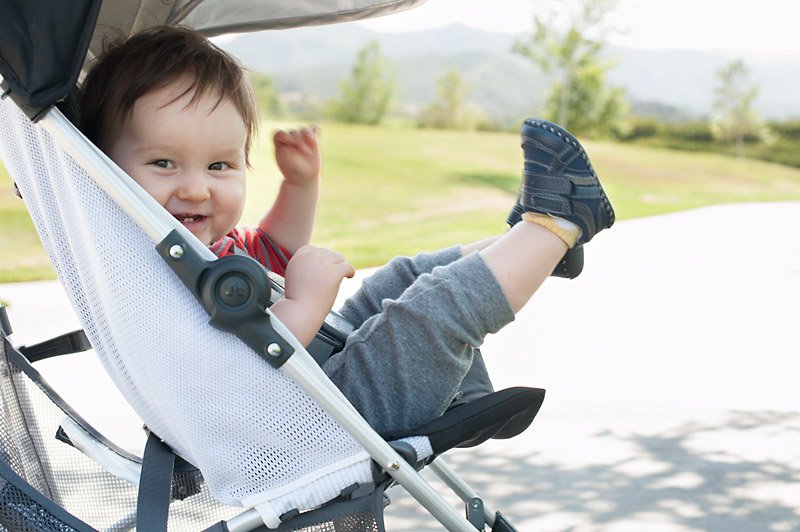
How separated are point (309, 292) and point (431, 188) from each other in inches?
586

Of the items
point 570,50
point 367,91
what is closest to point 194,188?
point 570,50

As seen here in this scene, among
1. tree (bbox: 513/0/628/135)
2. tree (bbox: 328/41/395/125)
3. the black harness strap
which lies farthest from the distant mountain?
the black harness strap

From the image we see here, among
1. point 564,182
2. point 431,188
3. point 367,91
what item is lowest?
point 564,182

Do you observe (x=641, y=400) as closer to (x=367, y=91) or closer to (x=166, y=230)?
(x=166, y=230)

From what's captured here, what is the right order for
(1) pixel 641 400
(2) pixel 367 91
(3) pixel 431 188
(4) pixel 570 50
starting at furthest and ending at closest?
(2) pixel 367 91 → (4) pixel 570 50 → (3) pixel 431 188 → (1) pixel 641 400

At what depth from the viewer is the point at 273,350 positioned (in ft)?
4.15

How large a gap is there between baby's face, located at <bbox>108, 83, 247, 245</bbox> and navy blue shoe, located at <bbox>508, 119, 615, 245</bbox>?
60cm

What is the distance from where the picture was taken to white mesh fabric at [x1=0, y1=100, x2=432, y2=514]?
131 cm

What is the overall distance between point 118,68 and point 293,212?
23.6 inches

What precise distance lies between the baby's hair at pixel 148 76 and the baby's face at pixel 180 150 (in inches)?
0.8

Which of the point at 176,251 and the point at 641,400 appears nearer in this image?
the point at 176,251

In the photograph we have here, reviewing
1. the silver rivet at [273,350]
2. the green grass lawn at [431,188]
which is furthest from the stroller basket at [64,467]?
the green grass lawn at [431,188]

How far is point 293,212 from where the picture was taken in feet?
6.85

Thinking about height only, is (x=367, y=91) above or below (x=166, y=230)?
above
